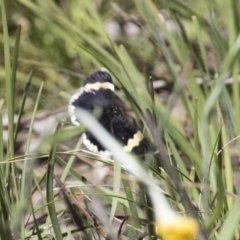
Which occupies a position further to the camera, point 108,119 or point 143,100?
point 143,100

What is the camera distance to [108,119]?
0.85m

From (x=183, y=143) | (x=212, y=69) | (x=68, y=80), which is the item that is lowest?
(x=183, y=143)

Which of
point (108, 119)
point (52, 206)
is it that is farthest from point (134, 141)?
point (52, 206)

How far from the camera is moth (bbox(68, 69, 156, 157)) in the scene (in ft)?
2.65

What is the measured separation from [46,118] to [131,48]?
33 cm

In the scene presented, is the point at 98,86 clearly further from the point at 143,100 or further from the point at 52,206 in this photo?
the point at 52,206

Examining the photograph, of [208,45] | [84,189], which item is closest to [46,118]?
[208,45]

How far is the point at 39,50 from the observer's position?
159 cm

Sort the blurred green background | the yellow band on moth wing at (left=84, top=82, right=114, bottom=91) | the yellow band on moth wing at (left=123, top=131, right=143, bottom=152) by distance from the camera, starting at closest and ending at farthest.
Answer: the blurred green background → the yellow band on moth wing at (left=123, top=131, right=143, bottom=152) → the yellow band on moth wing at (left=84, top=82, right=114, bottom=91)

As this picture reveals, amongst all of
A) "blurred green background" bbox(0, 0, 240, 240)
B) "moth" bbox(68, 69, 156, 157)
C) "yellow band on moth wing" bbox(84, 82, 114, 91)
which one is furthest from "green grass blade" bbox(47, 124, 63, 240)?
"yellow band on moth wing" bbox(84, 82, 114, 91)

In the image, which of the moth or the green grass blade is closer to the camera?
the green grass blade

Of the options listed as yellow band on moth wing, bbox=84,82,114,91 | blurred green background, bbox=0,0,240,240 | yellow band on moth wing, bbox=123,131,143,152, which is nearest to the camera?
blurred green background, bbox=0,0,240,240

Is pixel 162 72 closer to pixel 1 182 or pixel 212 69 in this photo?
pixel 212 69

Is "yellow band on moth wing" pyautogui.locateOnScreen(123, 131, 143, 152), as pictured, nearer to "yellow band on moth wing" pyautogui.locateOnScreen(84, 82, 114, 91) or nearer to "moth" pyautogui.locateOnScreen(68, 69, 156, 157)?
"moth" pyautogui.locateOnScreen(68, 69, 156, 157)
